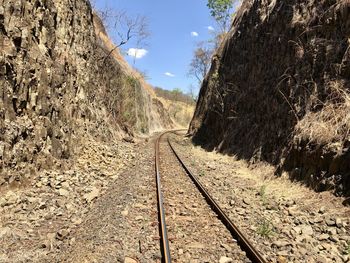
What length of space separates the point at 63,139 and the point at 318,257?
8737 mm

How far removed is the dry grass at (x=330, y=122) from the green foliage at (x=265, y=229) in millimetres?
3158

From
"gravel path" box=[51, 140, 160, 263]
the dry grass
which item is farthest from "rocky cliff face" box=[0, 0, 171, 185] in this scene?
the dry grass

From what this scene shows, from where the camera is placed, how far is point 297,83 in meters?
13.3

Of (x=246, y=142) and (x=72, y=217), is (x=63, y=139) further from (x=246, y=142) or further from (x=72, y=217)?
(x=246, y=142)

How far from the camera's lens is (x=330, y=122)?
10469 millimetres

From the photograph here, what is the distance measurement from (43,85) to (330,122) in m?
8.63

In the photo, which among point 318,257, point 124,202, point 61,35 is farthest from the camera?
point 61,35

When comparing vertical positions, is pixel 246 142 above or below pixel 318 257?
above

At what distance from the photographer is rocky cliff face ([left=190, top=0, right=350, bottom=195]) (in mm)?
10109

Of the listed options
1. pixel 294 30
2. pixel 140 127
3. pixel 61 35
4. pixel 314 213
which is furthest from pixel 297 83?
pixel 140 127

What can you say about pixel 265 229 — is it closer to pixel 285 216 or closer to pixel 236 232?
pixel 236 232

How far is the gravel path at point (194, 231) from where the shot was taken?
21.0 feet

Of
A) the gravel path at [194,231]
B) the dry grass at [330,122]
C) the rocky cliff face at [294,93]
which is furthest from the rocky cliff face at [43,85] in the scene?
the dry grass at [330,122]

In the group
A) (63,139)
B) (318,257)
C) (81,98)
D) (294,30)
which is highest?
(294,30)
